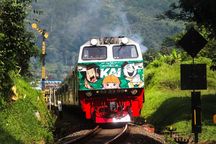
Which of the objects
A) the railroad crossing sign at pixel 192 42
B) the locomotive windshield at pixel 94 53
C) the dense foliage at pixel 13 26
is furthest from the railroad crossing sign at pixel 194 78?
the locomotive windshield at pixel 94 53

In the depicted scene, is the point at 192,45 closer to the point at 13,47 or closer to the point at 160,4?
the point at 13,47

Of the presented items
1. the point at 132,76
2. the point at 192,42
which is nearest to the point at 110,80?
the point at 132,76

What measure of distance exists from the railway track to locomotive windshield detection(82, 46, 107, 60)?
9.22ft

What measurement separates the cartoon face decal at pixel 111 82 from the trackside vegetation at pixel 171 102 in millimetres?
2405

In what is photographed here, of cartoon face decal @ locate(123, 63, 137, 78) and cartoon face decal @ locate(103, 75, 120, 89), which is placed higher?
cartoon face decal @ locate(123, 63, 137, 78)

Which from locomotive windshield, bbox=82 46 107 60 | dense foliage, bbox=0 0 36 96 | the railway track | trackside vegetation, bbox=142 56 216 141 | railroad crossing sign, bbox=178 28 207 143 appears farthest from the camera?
locomotive windshield, bbox=82 46 107 60

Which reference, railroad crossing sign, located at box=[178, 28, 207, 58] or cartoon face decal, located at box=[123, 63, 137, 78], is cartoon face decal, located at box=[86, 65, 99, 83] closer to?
cartoon face decal, located at box=[123, 63, 137, 78]

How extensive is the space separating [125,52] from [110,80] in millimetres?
1388

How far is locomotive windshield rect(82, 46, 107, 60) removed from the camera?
1870 centimetres

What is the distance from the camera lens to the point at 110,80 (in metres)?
18.2

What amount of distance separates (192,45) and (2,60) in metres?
5.75

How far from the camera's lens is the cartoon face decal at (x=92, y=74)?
1816cm

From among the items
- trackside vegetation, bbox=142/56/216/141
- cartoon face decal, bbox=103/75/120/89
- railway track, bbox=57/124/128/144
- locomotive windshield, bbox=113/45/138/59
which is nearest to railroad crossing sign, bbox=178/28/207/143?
trackside vegetation, bbox=142/56/216/141

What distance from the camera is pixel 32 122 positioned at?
1583 cm
